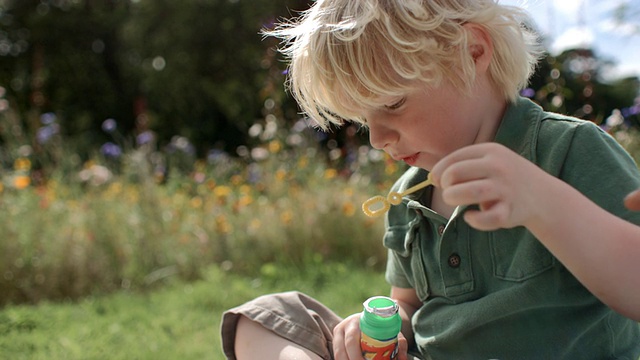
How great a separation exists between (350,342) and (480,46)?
63cm

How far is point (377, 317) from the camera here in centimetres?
109

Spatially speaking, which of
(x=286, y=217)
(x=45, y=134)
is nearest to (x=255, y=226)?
(x=286, y=217)

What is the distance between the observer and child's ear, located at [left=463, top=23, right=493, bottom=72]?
1.15 m

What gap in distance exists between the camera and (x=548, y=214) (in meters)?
0.83

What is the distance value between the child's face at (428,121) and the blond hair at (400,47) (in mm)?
25

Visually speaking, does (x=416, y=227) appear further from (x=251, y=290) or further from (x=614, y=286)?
(x=251, y=290)

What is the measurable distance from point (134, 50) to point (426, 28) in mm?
11492

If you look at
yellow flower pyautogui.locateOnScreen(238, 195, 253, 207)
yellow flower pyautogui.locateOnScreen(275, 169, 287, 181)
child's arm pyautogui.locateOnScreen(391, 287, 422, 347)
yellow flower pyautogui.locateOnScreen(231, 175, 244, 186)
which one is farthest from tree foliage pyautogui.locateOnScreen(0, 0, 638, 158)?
child's arm pyautogui.locateOnScreen(391, 287, 422, 347)

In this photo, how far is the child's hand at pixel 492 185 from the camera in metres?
0.79

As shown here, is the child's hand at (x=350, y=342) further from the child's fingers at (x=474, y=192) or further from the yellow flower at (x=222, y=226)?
the yellow flower at (x=222, y=226)

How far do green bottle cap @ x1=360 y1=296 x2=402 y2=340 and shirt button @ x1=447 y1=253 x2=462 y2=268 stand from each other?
15 centimetres

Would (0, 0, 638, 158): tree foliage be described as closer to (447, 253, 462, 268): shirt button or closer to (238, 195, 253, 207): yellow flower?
(238, 195, 253, 207): yellow flower

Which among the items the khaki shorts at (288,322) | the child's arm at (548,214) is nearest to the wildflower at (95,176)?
the khaki shorts at (288,322)

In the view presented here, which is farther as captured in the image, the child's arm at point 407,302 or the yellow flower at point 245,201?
the yellow flower at point 245,201
